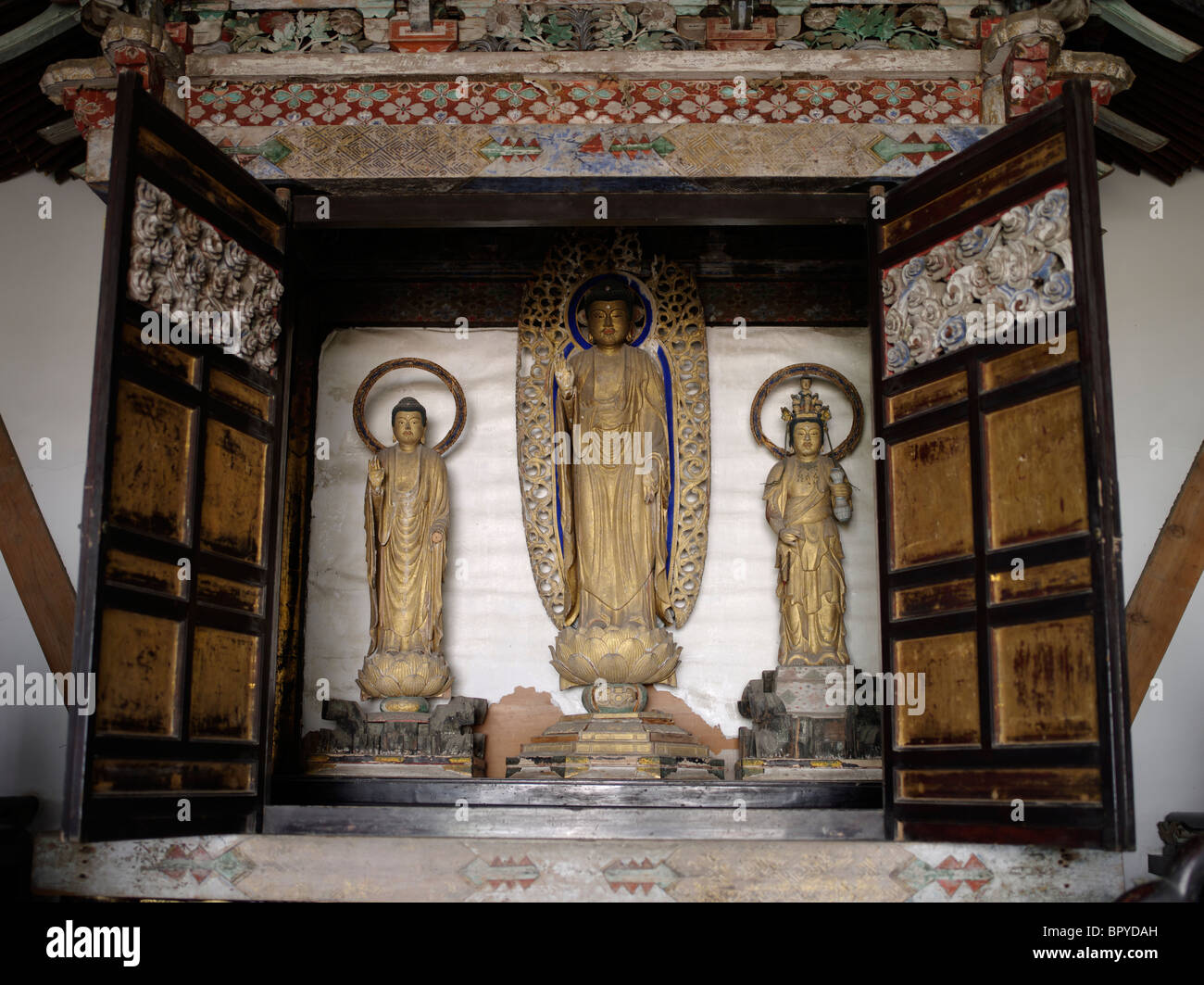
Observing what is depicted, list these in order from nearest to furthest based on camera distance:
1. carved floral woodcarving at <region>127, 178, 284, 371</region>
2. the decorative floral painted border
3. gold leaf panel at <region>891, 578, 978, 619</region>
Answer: carved floral woodcarving at <region>127, 178, 284, 371</region> → gold leaf panel at <region>891, 578, 978, 619</region> → the decorative floral painted border

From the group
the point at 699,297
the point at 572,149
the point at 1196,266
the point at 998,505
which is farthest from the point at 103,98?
the point at 1196,266

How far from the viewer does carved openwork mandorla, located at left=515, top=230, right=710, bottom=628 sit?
20.3ft

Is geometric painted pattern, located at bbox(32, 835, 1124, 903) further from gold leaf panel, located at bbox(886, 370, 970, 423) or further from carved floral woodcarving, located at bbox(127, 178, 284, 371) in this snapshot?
carved floral woodcarving, located at bbox(127, 178, 284, 371)

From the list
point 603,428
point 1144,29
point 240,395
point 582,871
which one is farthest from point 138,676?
point 1144,29

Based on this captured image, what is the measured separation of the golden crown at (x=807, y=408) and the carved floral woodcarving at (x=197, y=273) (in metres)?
2.44

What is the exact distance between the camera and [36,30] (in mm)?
5285

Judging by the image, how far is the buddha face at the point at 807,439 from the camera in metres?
6.07

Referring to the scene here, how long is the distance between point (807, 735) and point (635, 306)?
220cm

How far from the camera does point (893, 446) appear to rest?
490 centimetres

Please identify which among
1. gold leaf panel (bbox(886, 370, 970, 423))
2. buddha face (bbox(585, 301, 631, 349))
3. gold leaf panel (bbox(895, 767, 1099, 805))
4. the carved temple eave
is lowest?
gold leaf panel (bbox(895, 767, 1099, 805))

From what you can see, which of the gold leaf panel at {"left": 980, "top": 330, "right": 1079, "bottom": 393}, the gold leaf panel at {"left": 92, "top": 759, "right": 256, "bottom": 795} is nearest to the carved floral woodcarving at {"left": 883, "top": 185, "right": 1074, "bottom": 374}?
the gold leaf panel at {"left": 980, "top": 330, "right": 1079, "bottom": 393}

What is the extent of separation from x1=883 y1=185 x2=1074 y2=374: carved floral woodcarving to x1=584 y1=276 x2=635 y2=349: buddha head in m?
1.51

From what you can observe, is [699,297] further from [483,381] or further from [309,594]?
[309,594]

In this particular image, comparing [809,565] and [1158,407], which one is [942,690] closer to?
[809,565]
